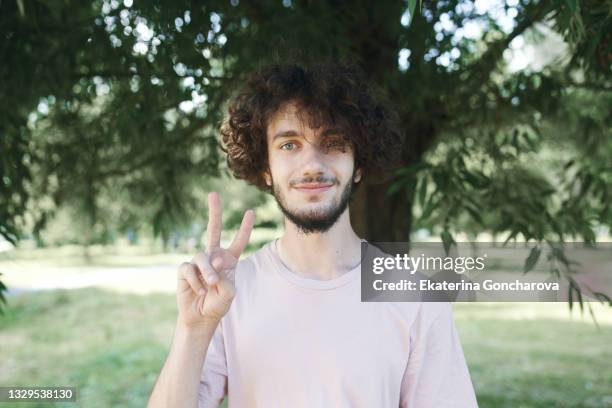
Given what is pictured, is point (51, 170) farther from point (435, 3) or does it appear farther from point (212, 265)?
point (212, 265)

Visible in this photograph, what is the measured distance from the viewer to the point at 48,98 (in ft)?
12.8

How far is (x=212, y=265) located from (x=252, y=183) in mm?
946

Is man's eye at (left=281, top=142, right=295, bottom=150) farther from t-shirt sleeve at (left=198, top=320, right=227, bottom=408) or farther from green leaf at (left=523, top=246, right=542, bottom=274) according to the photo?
green leaf at (left=523, top=246, right=542, bottom=274)

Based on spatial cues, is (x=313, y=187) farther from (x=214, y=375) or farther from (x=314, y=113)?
(x=214, y=375)

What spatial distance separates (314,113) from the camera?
6.42 ft

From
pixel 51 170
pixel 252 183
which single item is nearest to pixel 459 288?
pixel 252 183

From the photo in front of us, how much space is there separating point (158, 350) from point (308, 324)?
8194 mm

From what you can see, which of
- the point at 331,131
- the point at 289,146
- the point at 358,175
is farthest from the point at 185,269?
the point at 358,175

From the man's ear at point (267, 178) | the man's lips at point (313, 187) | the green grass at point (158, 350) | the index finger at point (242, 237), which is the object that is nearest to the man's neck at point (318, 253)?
the man's lips at point (313, 187)

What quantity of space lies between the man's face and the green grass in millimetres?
5164

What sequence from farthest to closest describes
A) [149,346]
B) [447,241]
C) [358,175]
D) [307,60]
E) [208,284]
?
[149,346] → [447,241] → [307,60] → [358,175] → [208,284]

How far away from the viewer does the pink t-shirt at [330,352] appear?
172cm

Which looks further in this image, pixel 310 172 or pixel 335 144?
pixel 335 144

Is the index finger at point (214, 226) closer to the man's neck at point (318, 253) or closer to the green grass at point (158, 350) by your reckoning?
the man's neck at point (318, 253)
